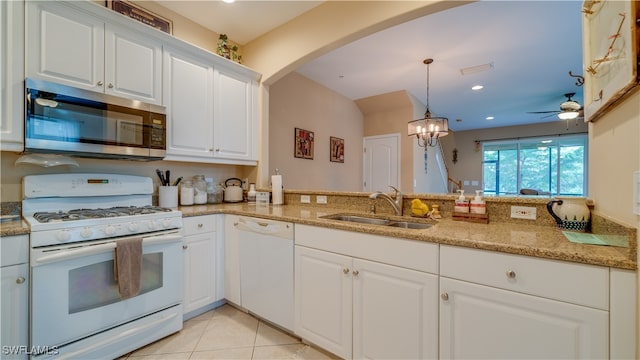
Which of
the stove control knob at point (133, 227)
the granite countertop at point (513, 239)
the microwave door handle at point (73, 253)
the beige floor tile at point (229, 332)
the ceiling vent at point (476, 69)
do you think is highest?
the ceiling vent at point (476, 69)

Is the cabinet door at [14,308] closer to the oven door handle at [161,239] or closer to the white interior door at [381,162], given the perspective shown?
the oven door handle at [161,239]

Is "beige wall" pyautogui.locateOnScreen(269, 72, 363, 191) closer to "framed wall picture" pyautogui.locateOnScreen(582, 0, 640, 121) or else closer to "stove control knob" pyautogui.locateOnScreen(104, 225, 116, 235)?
"stove control knob" pyautogui.locateOnScreen(104, 225, 116, 235)

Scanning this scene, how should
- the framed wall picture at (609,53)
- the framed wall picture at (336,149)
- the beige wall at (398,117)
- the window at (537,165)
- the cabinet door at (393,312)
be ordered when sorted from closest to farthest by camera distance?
the framed wall picture at (609,53)
the cabinet door at (393,312)
the framed wall picture at (336,149)
the beige wall at (398,117)
the window at (537,165)

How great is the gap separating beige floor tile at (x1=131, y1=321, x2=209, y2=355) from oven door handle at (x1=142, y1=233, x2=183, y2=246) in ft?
2.28

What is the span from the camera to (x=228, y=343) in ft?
5.63

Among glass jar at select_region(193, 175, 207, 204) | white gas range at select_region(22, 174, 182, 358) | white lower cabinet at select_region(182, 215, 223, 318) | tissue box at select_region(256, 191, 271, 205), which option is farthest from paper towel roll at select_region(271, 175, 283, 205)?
white gas range at select_region(22, 174, 182, 358)

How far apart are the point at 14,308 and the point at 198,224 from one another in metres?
0.98

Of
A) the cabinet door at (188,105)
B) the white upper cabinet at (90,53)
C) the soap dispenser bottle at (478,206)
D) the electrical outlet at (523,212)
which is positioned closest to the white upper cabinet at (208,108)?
the cabinet door at (188,105)

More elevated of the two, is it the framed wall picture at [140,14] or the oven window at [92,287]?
the framed wall picture at [140,14]

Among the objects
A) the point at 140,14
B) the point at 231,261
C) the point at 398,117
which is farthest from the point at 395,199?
the point at 398,117

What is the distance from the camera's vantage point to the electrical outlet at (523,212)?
145 cm

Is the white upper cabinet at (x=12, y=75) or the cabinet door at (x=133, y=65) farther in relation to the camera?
the cabinet door at (x=133, y=65)

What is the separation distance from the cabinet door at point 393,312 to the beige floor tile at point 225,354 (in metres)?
0.72

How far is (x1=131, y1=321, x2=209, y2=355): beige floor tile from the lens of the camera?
1634 millimetres
